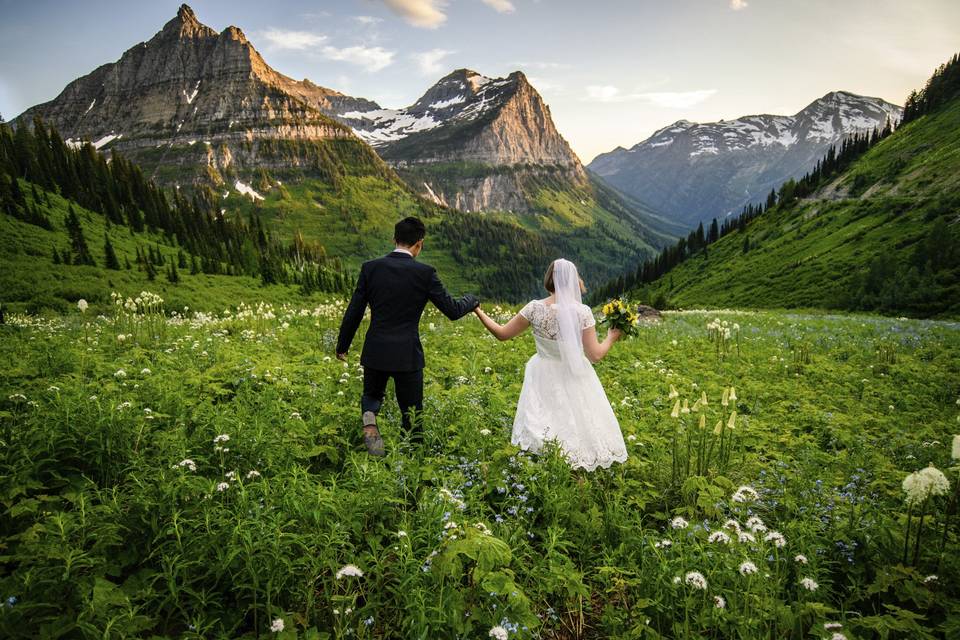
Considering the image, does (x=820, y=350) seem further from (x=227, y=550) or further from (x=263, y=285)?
(x=263, y=285)

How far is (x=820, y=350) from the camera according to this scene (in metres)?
15.7

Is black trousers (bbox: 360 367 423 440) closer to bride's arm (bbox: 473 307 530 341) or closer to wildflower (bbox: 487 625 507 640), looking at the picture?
bride's arm (bbox: 473 307 530 341)

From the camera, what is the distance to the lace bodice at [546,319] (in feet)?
22.2

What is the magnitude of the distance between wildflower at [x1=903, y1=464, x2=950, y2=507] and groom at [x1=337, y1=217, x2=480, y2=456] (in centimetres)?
531

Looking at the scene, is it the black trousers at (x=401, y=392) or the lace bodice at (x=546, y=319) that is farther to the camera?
the lace bodice at (x=546, y=319)

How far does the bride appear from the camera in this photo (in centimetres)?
638

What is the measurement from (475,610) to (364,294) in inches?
178

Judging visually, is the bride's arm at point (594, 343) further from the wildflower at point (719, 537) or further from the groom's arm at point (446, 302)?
the wildflower at point (719, 537)

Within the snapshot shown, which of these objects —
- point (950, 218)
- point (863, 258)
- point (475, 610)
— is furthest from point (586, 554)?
point (950, 218)

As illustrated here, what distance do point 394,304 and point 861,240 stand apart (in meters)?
105

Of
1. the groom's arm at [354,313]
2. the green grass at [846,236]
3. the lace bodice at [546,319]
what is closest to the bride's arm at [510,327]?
the lace bodice at [546,319]

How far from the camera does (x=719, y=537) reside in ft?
13.1

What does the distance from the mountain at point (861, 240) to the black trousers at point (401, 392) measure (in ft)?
227

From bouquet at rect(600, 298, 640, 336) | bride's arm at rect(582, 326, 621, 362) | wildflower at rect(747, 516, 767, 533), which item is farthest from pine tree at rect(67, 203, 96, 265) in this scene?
wildflower at rect(747, 516, 767, 533)
